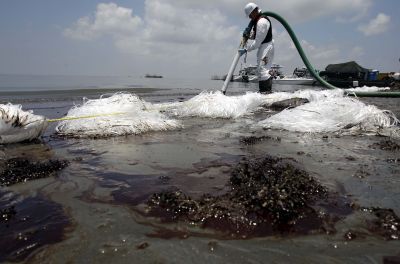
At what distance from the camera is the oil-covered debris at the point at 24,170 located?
3.13 m

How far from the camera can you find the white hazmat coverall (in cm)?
1045

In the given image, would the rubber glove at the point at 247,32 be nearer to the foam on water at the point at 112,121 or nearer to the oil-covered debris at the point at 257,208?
the foam on water at the point at 112,121

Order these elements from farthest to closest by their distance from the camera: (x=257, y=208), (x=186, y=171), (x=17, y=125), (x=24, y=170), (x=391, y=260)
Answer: (x=17, y=125)
(x=186, y=171)
(x=24, y=170)
(x=257, y=208)
(x=391, y=260)

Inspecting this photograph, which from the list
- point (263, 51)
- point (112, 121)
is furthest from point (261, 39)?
point (112, 121)

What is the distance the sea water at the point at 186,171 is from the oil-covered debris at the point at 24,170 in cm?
12

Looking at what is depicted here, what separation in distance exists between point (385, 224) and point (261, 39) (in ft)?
30.2

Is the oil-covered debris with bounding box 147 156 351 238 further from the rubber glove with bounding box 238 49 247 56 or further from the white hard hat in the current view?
the white hard hat

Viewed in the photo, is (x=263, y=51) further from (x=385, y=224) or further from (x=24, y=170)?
(x=385, y=224)

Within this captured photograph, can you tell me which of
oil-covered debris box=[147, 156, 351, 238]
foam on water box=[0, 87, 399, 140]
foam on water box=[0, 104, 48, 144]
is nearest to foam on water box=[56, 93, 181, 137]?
foam on water box=[0, 87, 399, 140]

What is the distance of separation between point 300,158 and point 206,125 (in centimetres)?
305

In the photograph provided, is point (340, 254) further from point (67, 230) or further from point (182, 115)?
point (182, 115)

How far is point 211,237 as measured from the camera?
2.03 m

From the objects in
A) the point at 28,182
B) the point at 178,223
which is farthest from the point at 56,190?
the point at 178,223

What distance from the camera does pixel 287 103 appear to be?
8.99 m
